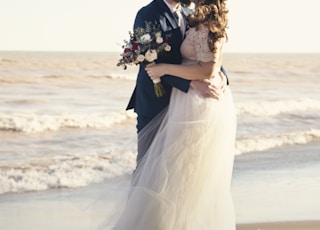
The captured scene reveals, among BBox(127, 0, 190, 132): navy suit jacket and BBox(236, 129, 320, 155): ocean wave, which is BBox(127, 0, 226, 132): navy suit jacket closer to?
BBox(127, 0, 190, 132): navy suit jacket

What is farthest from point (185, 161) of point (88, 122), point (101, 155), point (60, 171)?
point (88, 122)

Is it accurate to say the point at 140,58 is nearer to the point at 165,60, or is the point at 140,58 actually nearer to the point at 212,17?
the point at 165,60

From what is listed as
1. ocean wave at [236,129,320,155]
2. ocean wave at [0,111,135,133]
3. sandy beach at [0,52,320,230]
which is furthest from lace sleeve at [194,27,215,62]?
ocean wave at [0,111,135,133]

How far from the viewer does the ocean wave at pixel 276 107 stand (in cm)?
1553

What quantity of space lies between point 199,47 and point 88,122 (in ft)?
31.1

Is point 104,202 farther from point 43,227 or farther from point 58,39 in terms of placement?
point 58,39

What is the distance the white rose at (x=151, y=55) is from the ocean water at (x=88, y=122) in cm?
119

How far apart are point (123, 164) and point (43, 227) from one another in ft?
8.03

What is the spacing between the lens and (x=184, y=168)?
4.26m

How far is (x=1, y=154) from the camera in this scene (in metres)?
10.1

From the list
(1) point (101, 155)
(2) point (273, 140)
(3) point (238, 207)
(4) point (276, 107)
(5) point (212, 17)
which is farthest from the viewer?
(4) point (276, 107)

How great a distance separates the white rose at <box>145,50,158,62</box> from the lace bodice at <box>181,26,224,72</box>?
19 centimetres

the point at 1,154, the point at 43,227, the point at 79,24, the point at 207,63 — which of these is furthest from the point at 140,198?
the point at 79,24

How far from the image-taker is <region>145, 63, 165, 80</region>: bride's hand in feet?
13.7
